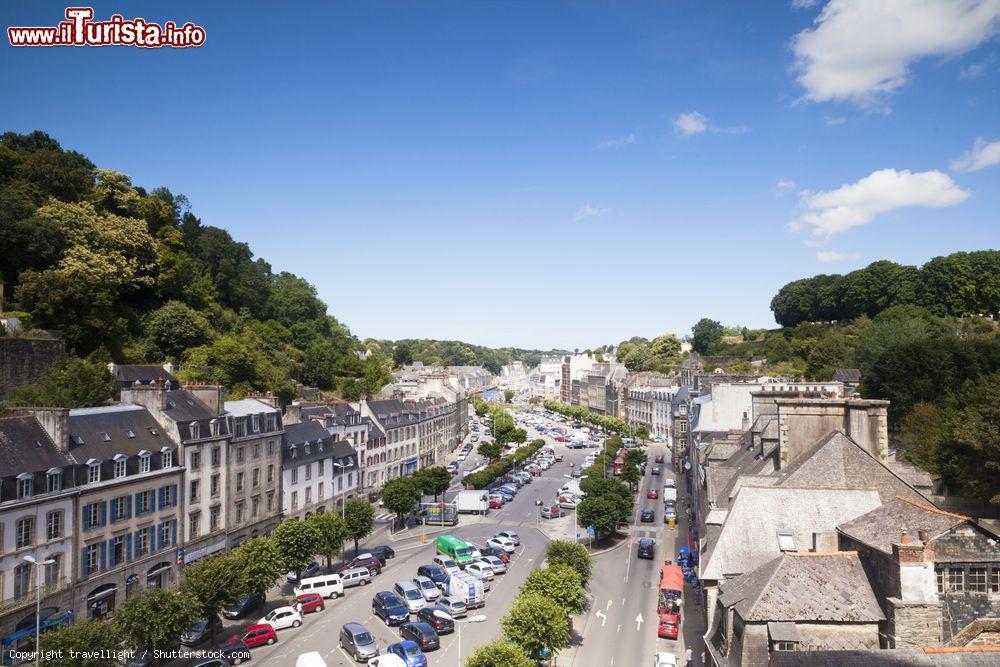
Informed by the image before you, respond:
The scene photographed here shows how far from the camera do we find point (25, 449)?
31422mm

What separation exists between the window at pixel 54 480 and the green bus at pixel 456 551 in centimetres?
2459

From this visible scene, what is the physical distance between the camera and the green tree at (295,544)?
38812 millimetres

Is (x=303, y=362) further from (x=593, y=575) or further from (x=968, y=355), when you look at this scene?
(x=968, y=355)

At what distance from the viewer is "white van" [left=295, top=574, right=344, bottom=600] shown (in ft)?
129

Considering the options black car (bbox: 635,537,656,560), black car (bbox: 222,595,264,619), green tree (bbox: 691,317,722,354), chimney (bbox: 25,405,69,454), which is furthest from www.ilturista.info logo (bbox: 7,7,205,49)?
green tree (bbox: 691,317,722,354)

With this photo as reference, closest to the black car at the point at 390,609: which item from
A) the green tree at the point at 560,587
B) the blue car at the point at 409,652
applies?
the blue car at the point at 409,652

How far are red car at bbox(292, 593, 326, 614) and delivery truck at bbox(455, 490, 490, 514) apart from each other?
26546 millimetres

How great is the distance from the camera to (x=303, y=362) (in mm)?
95062

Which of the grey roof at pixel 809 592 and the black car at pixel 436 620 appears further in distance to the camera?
the black car at pixel 436 620

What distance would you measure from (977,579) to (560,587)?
18697 mm

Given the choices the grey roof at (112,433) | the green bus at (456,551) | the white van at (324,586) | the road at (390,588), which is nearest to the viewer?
the road at (390,588)

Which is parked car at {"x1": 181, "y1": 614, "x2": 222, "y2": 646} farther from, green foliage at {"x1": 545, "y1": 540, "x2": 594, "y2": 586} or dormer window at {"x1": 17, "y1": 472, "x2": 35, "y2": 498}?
green foliage at {"x1": 545, "y1": 540, "x2": 594, "y2": 586}

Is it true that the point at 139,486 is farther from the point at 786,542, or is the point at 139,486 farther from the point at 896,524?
the point at 896,524

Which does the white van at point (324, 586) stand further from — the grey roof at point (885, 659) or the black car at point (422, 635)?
the grey roof at point (885, 659)
